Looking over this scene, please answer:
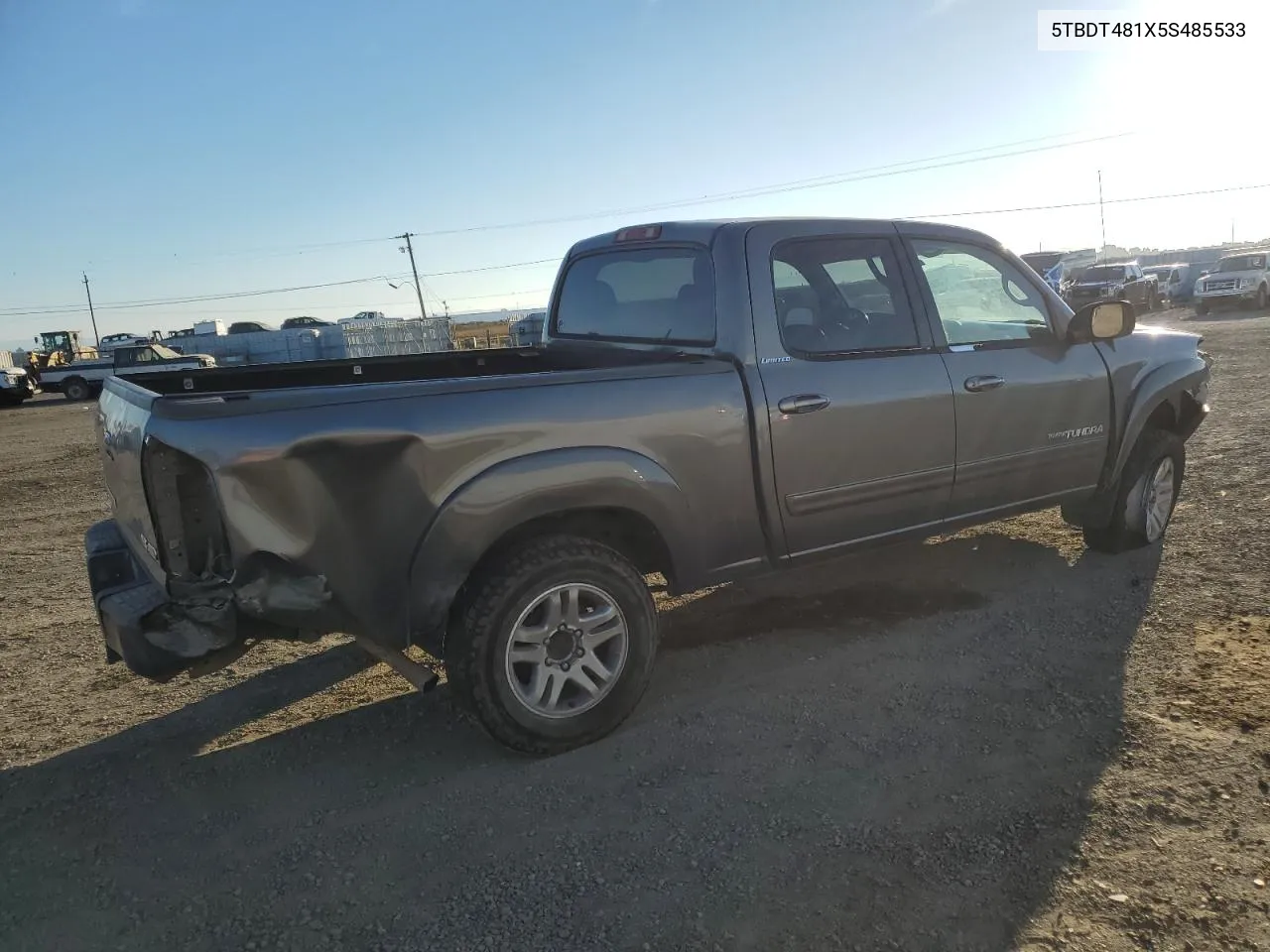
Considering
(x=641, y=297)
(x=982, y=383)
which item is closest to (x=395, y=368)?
(x=641, y=297)

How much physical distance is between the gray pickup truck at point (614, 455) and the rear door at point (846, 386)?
0.5 inches

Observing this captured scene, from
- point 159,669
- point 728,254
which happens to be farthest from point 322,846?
point 728,254

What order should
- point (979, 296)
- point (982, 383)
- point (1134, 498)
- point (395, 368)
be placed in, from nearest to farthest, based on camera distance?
point (982, 383) → point (979, 296) → point (395, 368) → point (1134, 498)

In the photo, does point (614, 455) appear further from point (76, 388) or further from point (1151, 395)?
point (76, 388)

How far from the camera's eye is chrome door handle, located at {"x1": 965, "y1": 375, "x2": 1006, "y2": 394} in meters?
4.21

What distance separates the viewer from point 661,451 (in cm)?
335

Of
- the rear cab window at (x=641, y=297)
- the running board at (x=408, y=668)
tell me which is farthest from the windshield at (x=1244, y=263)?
the running board at (x=408, y=668)

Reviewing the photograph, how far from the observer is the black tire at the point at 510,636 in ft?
10.1

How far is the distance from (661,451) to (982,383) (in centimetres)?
183

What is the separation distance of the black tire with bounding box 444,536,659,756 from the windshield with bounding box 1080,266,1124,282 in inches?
1333

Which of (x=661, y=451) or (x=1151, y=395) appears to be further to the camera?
(x=1151, y=395)

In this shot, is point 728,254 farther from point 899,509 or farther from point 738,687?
point 738,687

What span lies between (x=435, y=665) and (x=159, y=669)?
1571 millimetres

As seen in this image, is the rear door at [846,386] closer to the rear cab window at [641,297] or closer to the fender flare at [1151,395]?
the rear cab window at [641,297]
